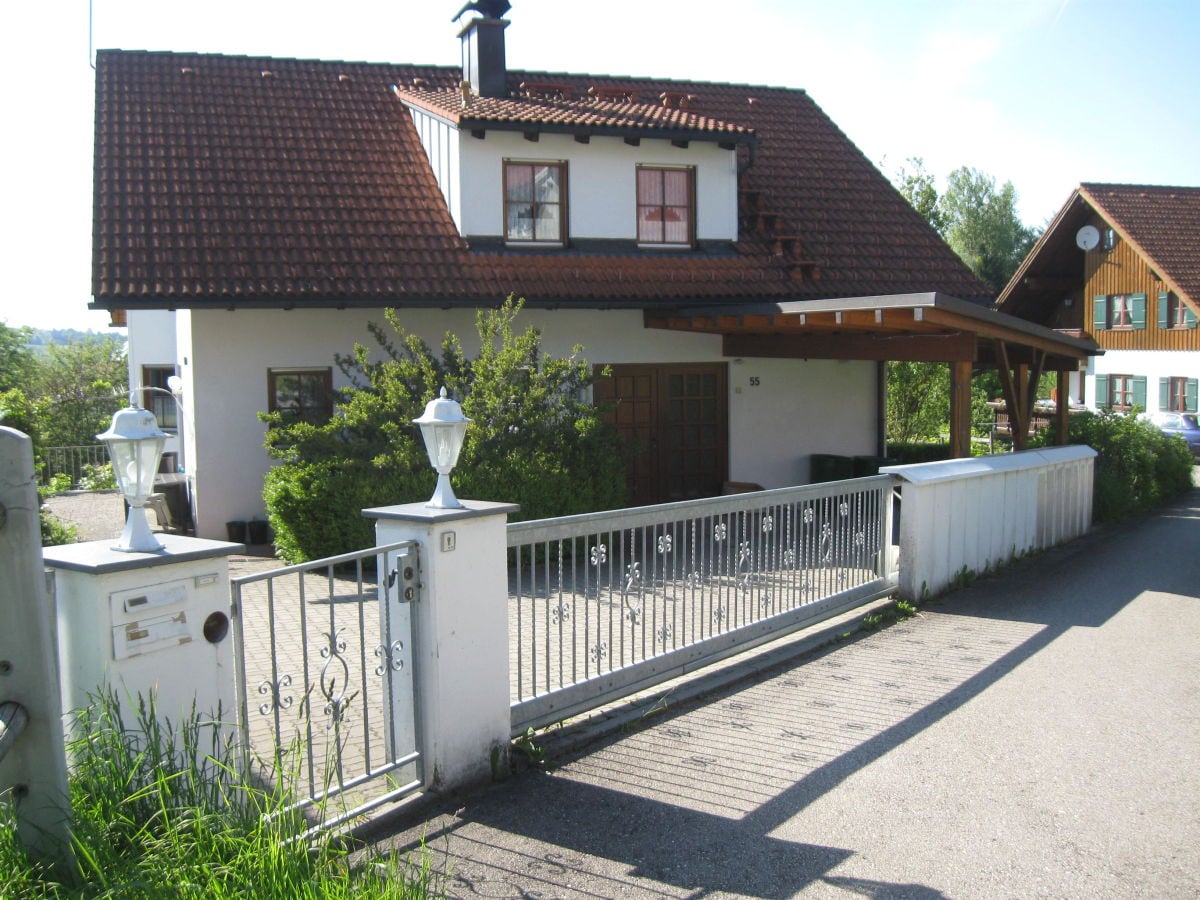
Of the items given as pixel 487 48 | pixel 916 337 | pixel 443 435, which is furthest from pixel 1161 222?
Result: pixel 443 435

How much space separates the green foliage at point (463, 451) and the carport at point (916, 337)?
283 centimetres

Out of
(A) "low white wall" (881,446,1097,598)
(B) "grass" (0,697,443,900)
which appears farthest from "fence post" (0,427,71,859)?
(A) "low white wall" (881,446,1097,598)

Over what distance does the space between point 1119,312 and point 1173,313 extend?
2205 mm

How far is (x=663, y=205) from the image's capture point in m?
16.6

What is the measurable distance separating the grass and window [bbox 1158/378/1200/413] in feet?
124

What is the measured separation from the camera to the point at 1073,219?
39.8 meters

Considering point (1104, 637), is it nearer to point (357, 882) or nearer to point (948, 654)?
point (948, 654)

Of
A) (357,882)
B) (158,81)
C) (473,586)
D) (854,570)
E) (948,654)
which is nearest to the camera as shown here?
(357,882)

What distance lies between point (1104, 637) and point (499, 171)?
32.5 feet

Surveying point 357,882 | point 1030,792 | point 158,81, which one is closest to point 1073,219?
point 158,81

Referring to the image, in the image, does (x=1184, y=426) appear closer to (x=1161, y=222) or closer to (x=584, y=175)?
(x=1161, y=222)

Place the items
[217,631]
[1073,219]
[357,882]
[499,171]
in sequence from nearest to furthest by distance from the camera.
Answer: [357,882], [217,631], [499,171], [1073,219]

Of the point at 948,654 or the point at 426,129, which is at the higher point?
the point at 426,129

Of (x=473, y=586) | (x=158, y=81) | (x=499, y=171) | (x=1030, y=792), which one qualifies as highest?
(x=158, y=81)
